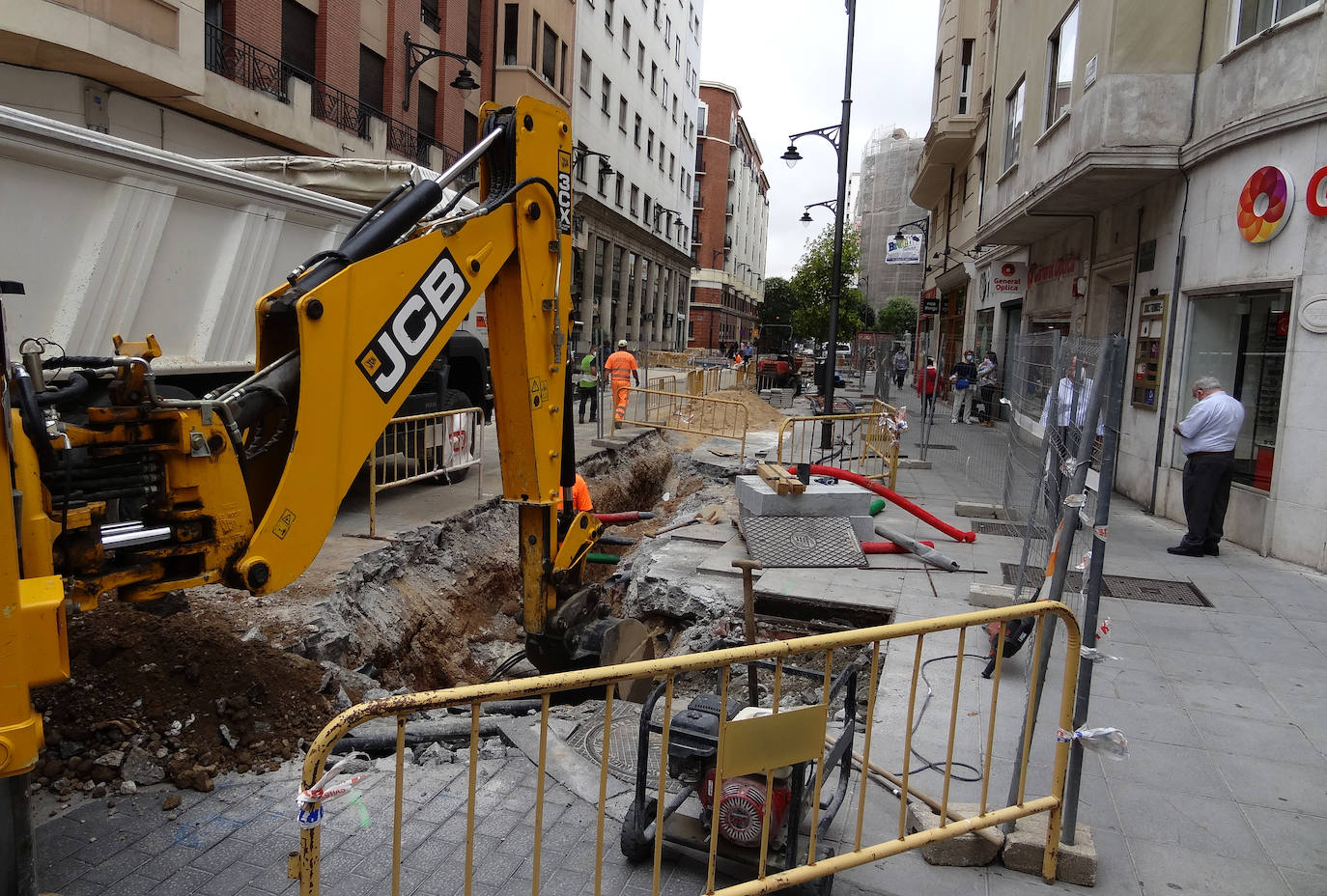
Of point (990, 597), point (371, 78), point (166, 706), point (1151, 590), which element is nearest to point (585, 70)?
point (371, 78)

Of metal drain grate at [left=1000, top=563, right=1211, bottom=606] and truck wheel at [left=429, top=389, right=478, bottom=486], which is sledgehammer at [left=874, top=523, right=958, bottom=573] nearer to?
metal drain grate at [left=1000, top=563, right=1211, bottom=606]

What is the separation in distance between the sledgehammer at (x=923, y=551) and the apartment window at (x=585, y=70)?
31230 millimetres

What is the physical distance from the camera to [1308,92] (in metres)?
7.54

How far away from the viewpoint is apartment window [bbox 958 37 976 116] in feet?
78.6

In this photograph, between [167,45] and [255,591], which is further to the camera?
[167,45]

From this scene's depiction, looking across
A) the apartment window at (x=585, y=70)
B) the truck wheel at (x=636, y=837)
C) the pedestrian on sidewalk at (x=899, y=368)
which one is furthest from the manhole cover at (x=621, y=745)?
the apartment window at (x=585, y=70)

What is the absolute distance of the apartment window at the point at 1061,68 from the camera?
37.6ft

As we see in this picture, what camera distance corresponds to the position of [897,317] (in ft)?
210

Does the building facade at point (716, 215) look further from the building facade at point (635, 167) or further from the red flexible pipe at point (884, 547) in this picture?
the red flexible pipe at point (884, 547)

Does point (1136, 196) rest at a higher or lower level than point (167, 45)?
lower

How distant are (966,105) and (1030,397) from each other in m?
19.6

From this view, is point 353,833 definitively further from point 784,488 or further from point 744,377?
point 744,377

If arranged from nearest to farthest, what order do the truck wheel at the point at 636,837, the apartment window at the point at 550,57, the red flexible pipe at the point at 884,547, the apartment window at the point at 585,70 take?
the truck wheel at the point at 636,837 < the red flexible pipe at the point at 884,547 < the apartment window at the point at 550,57 < the apartment window at the point at 585,70

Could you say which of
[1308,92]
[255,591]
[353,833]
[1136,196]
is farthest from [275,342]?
[1136,196]
